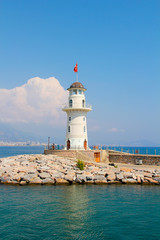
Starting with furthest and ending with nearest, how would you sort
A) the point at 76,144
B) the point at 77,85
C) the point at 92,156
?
1. the point at 77,85
2. the point at 76,144
3. the point at 92,156

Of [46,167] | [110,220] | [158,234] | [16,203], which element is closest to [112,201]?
[110,220]

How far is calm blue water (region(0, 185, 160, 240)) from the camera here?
530 inches

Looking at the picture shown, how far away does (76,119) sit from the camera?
133 feet

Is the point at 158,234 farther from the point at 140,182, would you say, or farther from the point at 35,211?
the point at 140,182

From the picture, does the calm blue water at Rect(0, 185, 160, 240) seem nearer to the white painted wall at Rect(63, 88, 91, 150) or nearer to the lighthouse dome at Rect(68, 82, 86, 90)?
the white painted wall at Rect(63, 88, 91, 150)

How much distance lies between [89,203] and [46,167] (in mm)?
11822

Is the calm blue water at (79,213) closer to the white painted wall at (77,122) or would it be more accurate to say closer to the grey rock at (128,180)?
the grey rock at (128,180)

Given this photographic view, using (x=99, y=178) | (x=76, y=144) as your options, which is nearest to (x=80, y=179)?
(x=99, y=178)

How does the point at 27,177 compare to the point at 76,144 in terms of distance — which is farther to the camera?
the point at 76,144

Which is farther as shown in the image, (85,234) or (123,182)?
(123,182)

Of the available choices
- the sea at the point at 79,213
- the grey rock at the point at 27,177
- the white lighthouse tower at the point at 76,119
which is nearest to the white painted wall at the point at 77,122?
the white lighthouse tower at the point at 76,119

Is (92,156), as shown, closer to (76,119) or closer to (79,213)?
(76,119)

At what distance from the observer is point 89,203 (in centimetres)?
1875

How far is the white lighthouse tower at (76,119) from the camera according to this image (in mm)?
40000
